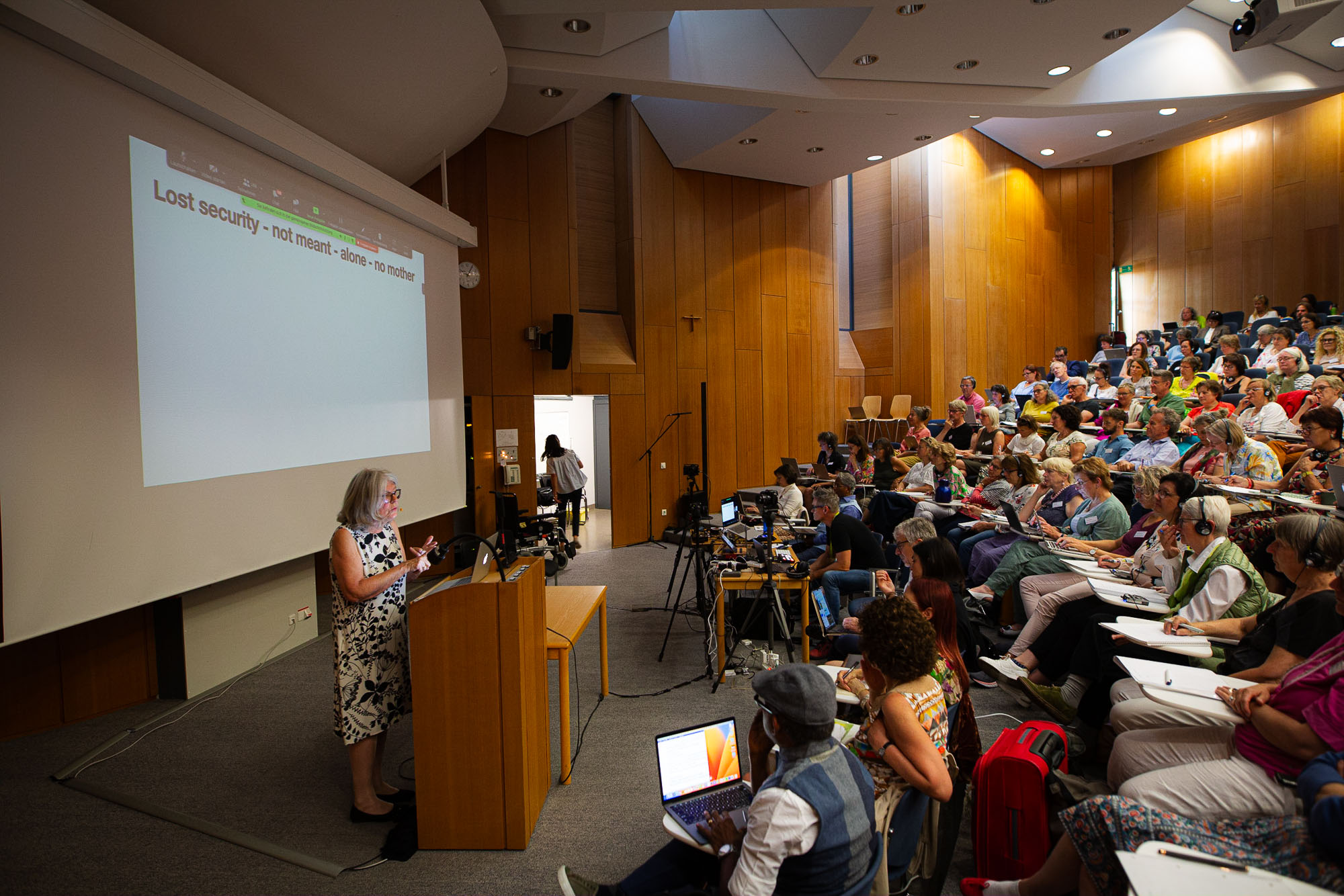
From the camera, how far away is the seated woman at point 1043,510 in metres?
5.29

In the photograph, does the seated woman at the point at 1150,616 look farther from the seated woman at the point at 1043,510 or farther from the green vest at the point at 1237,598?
the seated woman at the point at 1043,510

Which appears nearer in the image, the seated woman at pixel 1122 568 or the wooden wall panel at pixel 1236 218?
the seated woman at pixel 1122 568

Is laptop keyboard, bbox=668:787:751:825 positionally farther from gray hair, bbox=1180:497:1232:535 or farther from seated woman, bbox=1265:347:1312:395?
seated woman, bbox=1265:347:1312:395

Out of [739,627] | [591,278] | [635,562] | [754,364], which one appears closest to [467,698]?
[739,627]

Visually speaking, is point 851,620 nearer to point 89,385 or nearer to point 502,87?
point 89,385

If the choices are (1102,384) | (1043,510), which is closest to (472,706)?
(1043,510)

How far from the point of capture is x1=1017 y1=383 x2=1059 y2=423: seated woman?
28.5ft

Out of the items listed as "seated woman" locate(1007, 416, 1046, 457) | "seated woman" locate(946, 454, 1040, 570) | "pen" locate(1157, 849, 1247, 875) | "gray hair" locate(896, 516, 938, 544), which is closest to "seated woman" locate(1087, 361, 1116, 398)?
"seated woman" locate(1007, 416, 1046, 457)

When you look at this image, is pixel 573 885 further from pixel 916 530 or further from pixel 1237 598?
pixel 1237 598

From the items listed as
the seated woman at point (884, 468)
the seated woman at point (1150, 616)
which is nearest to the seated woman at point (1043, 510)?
the seated woman at point (1150, 616)

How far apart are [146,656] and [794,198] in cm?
992

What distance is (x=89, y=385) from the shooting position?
3.20m

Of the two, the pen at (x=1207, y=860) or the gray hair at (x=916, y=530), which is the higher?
the gray hair at (x=916, y=530)

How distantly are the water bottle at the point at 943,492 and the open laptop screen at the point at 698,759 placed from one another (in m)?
4.91
